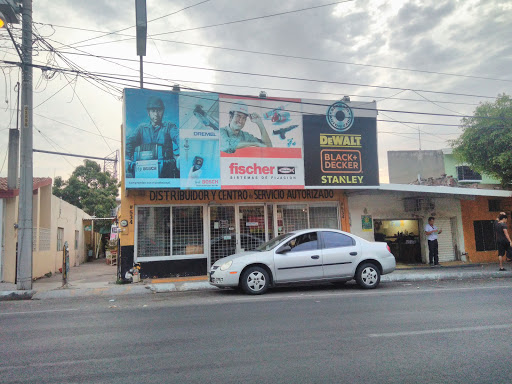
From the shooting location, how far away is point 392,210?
1533 centimetres

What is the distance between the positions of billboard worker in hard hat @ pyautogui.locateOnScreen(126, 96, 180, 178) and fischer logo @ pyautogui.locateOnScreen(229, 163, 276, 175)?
181 centimetres

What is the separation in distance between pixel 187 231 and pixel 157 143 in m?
3.10

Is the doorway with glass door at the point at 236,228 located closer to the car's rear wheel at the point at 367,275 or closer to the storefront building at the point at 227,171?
the storefront building at the point at 227,171

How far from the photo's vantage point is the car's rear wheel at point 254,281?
905 cm

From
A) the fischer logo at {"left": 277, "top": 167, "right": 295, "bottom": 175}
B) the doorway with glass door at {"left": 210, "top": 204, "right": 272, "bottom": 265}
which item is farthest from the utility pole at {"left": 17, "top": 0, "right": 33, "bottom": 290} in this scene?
the fischer logo at {"left": 277, "top": 167, "right": 295, "bottom": 175}

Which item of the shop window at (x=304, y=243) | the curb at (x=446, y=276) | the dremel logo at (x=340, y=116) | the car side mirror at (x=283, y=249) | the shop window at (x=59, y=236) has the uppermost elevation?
the dremel logo at (x=340, y=116)

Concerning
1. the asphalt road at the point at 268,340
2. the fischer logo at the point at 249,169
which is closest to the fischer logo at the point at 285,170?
the fischer logo at the point at 249,169

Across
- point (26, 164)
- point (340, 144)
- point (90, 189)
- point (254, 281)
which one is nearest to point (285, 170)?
point (340, 144)

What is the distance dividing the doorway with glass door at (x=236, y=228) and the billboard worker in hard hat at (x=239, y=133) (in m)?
2.19

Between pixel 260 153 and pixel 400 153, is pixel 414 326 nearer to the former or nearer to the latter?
pixel 260 153

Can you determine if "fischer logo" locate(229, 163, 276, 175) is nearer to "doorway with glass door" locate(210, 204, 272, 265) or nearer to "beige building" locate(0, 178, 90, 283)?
"doorway with glass door" locate(210, 204, 272, 265)

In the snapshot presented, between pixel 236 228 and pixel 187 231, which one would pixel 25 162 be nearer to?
pixel 187 231

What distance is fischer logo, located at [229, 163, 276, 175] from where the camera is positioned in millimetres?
13062

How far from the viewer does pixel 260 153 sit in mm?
13461
